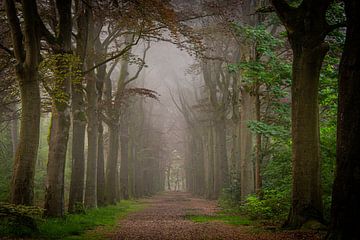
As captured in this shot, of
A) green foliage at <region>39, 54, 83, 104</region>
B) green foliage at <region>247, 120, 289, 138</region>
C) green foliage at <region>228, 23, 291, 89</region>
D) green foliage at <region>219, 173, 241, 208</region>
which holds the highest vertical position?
green foliage at <region>228, 23, 291, 89</region>

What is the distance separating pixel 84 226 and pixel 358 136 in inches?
332

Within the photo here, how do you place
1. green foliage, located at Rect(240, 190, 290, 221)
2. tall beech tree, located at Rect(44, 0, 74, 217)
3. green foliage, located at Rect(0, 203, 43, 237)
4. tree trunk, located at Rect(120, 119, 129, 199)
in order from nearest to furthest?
green foliage, located at Rect(0, 203, 43, 237) → tall beech tree, located at Rect(44, 0, 74, 217) → green foliage, located at Rect(240, 190, 290, 221) → tree trunk, located at Rect(120, 119, 129, 199)

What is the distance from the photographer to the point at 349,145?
19.0ft

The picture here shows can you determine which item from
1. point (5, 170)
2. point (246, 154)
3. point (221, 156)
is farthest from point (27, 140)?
point (221, 156)

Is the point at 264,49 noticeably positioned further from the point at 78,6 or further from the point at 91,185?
the point at 91,185

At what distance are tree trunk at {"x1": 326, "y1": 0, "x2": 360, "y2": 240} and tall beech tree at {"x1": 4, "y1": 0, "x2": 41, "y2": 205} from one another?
6943 mm

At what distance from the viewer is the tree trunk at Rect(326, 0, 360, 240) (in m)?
5.64

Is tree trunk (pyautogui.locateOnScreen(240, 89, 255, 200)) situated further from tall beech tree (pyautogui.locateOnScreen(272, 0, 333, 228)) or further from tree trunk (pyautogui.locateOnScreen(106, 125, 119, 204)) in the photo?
tree trunk (pyautogui.locateOnScreen(106, 125, 119, 204))

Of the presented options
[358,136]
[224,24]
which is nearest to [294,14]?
[358,136]

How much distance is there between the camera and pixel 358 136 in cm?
571

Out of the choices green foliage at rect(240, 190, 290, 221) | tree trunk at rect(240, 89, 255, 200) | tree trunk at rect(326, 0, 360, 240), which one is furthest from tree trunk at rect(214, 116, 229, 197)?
tree trunk at rect(326, 0, 360, 240)

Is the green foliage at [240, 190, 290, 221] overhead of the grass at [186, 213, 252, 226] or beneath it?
overhead

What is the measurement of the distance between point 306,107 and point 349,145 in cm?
412

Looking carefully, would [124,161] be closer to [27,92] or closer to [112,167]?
[112,167]
